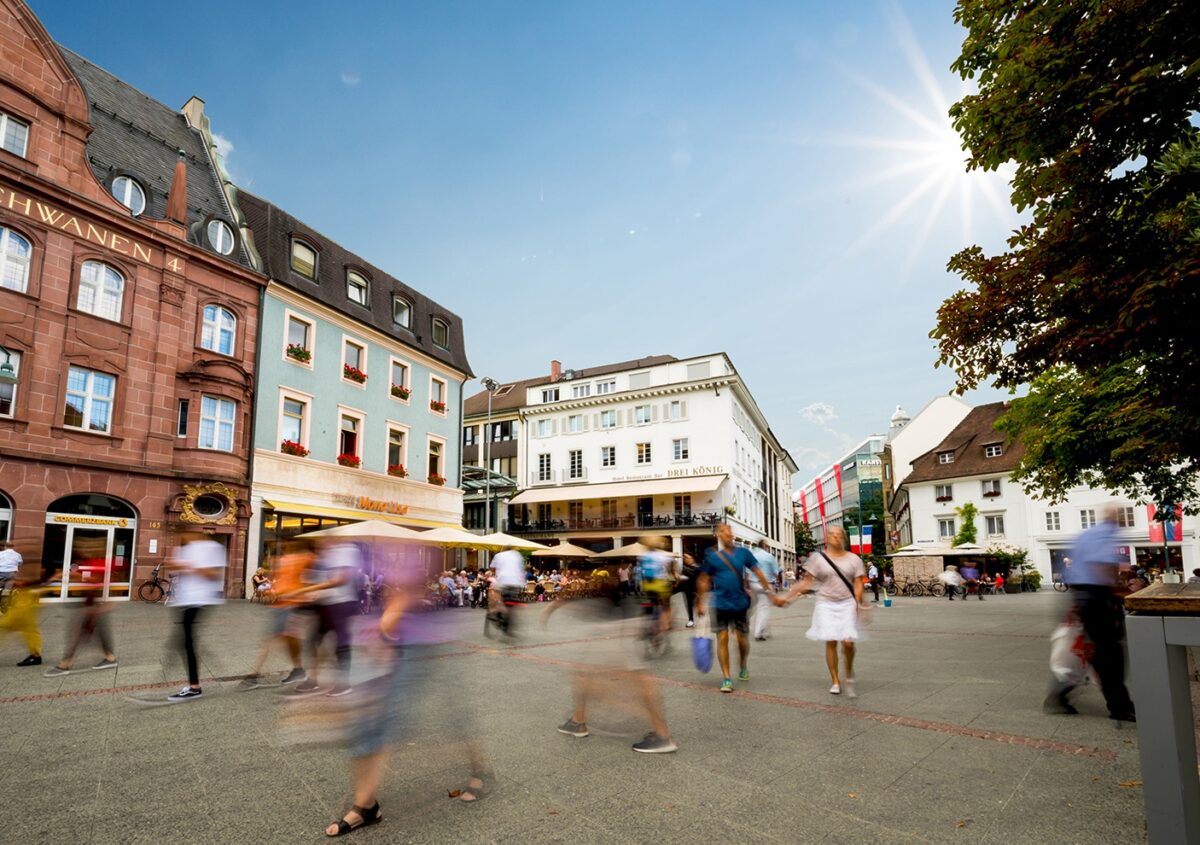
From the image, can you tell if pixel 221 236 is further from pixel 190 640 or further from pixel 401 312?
pixel 190 640

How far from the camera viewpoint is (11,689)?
25.7 feet

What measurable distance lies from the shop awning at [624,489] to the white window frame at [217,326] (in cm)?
2687

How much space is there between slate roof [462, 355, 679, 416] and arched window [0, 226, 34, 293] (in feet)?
110

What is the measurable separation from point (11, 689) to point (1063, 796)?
10122 mm

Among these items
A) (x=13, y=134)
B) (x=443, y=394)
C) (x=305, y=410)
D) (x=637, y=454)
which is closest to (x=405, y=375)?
(x=443, y=394)

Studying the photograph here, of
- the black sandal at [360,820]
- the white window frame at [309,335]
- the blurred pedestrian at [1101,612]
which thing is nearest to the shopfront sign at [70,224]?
the white window frame at [309,335]

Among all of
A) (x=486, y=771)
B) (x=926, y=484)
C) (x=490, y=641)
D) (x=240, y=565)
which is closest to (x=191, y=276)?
(x=240, y=565)

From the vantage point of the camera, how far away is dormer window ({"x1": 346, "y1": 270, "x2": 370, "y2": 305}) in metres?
30.5

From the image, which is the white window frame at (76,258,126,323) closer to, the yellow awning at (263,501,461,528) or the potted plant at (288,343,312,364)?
the potted plant at (288,343,312,364)

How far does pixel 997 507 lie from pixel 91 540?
52.6m

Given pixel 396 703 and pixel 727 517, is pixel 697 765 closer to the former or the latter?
pixel 396 703

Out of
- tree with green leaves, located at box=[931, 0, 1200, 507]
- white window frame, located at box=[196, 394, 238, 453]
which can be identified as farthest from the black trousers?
white window frame, located at box=[196, 394, 238, 453]

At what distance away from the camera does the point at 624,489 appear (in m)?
48.0

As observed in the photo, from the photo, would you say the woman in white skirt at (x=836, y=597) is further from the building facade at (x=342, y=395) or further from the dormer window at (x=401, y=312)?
the dormer window at (x=401, y=312)
